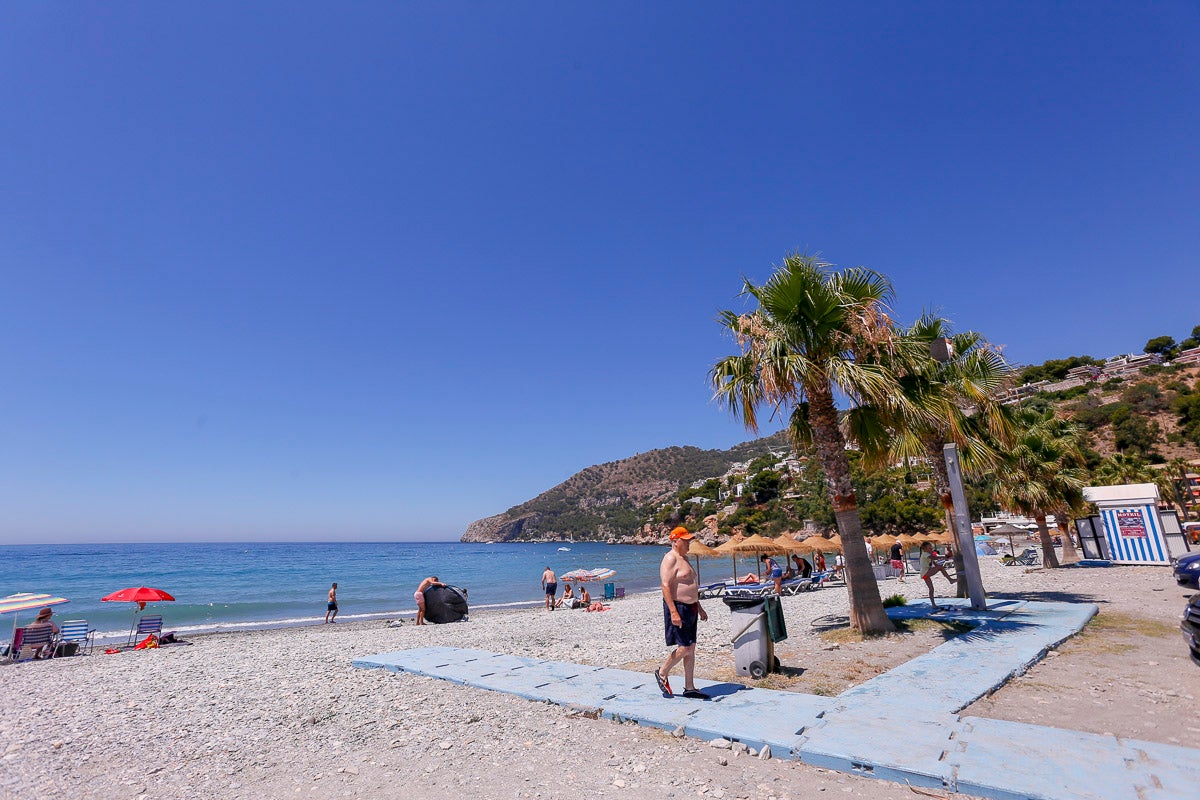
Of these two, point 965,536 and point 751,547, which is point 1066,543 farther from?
point 965,536

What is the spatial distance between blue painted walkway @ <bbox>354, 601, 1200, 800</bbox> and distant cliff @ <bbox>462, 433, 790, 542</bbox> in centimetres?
10887

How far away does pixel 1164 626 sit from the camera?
27.6ft

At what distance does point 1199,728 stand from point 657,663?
5395mm

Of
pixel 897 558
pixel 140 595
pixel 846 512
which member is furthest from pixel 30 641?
pixel 897 558

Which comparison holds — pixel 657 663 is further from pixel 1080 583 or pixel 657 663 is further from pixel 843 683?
pixel 1080 583

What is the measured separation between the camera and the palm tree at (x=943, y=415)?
9.03 m

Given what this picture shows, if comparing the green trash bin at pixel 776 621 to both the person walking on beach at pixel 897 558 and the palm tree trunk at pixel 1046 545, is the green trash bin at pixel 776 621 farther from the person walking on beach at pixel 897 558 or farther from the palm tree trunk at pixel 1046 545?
the person walking on beach at pixel 897 558

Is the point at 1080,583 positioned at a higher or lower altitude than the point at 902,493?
lower

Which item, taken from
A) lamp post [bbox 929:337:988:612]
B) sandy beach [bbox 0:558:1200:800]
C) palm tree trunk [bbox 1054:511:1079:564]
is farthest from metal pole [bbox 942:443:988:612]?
palm tree trunk [bbox 1054:511:1079:564]

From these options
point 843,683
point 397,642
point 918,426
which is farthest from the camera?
point 397,642

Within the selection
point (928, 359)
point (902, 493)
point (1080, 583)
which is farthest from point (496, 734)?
point (902, 493)

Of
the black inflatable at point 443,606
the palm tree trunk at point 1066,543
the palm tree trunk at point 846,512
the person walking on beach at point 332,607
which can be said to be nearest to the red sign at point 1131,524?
the palm tree trunk at point 1066,543

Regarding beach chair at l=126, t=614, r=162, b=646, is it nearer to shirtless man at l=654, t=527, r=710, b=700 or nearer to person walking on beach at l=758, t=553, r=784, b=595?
shirtless man at l=654, t=527, r=710, b=700

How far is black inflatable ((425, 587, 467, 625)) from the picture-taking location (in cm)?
1747
